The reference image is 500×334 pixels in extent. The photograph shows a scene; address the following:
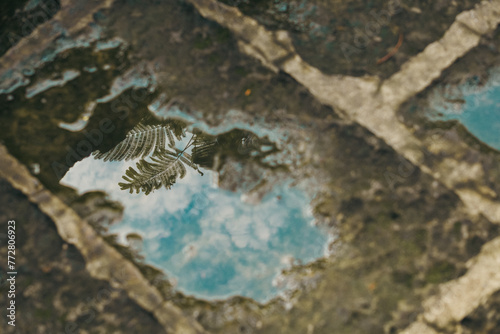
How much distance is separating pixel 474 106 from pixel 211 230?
1.58 metres

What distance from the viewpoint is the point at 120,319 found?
1.89 metres

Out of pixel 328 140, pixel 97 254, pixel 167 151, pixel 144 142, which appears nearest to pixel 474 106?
pixel 328 140

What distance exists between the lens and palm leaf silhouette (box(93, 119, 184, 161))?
2.16 metres

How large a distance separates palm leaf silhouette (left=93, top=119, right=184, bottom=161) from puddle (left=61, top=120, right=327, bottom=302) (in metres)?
0.07

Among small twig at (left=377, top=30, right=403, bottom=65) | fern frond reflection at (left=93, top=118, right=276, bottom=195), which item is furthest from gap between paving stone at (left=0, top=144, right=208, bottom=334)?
small twig at (left=377, top=30, right=403, bottom=65)

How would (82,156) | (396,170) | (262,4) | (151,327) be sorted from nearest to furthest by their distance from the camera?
(151,327), (396,170), (82,156), (262,4)

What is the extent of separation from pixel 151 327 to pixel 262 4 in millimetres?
1886

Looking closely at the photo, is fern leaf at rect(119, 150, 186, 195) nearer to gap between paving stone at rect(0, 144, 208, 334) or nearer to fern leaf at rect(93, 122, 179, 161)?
fern leaf at rect(93, 122, 179, 161)

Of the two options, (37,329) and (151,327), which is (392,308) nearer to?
(151,327)

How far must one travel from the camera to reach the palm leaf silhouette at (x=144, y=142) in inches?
85.0

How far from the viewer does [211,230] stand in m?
2.03

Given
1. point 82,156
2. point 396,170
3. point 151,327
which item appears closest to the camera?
point 151,327

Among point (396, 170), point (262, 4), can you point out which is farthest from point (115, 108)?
point (396, 170)

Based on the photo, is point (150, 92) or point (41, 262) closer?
point (41, 262)
